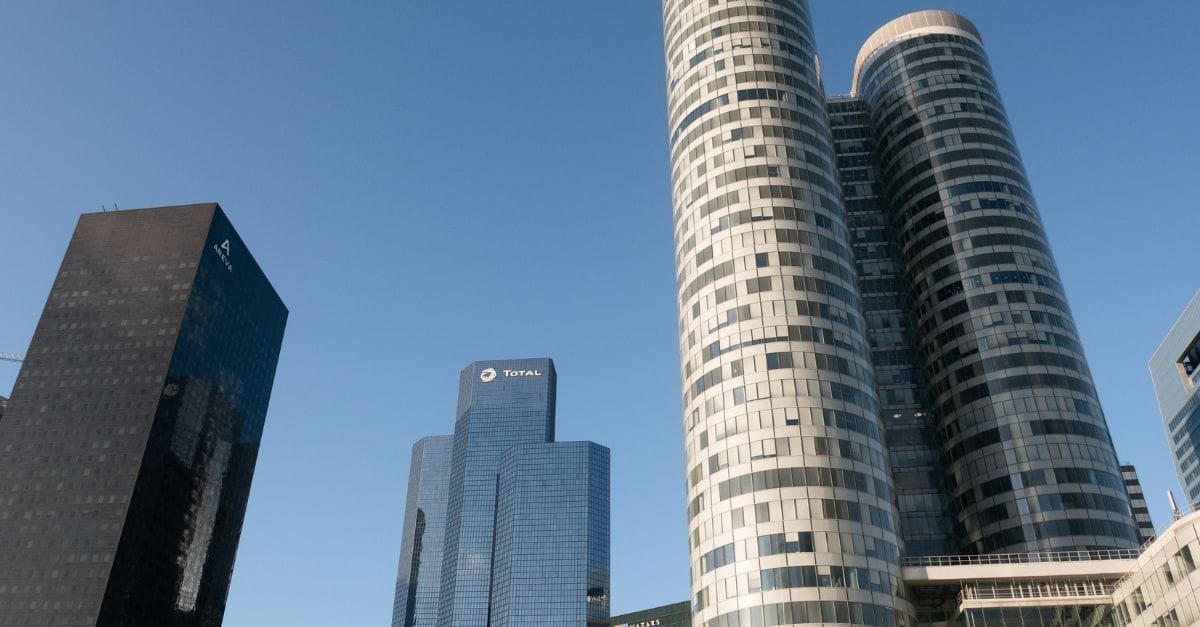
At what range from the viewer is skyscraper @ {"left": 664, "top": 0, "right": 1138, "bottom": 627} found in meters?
115

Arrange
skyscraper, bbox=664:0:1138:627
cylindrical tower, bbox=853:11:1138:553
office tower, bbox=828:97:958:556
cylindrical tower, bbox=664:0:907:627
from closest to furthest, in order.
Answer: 1. cylindrical tower, bbox=664:0:907:627
2. skyscraper, bbox=664:0:1138:627
3. cylindrical tower, bbox=853:11:1138:553
4. office tower, bbox=828:97:958:556

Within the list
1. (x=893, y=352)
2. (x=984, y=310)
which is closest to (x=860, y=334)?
(x=984, y=310)

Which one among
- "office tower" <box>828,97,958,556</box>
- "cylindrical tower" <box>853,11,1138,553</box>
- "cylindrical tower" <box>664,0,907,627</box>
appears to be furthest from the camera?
"office tower" <box>828,97,958,556</box>

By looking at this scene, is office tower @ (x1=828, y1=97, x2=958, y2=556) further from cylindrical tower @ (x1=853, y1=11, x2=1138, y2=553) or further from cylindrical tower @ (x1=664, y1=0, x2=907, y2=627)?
cylindrical tower @ (x1=664, y1=0, x2=907, y2=627)

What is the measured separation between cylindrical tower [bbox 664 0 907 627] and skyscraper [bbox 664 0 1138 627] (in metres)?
0.28

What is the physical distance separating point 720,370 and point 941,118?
77.1 meters

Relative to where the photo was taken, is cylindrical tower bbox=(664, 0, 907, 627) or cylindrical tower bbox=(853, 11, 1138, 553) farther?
cylindrical tower bbox=(853, 11, 1138, 553)

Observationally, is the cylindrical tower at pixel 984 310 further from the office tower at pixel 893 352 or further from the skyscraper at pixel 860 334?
the office tower at pixel 893 352

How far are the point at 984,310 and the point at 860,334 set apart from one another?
30.4m

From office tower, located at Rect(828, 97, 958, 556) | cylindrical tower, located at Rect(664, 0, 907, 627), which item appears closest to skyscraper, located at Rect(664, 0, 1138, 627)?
cylindrical tower, located at Rect(664, 0, 907, 627)

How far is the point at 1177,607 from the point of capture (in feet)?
290

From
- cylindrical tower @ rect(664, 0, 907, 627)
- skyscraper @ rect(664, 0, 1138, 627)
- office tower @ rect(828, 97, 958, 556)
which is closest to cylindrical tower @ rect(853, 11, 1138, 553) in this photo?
skyscraper @ rect(664, 0, 1138, 627)

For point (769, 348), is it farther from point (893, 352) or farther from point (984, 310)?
point (984, 310)

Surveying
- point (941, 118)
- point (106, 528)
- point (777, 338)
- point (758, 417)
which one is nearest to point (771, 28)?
point (941, 118)
